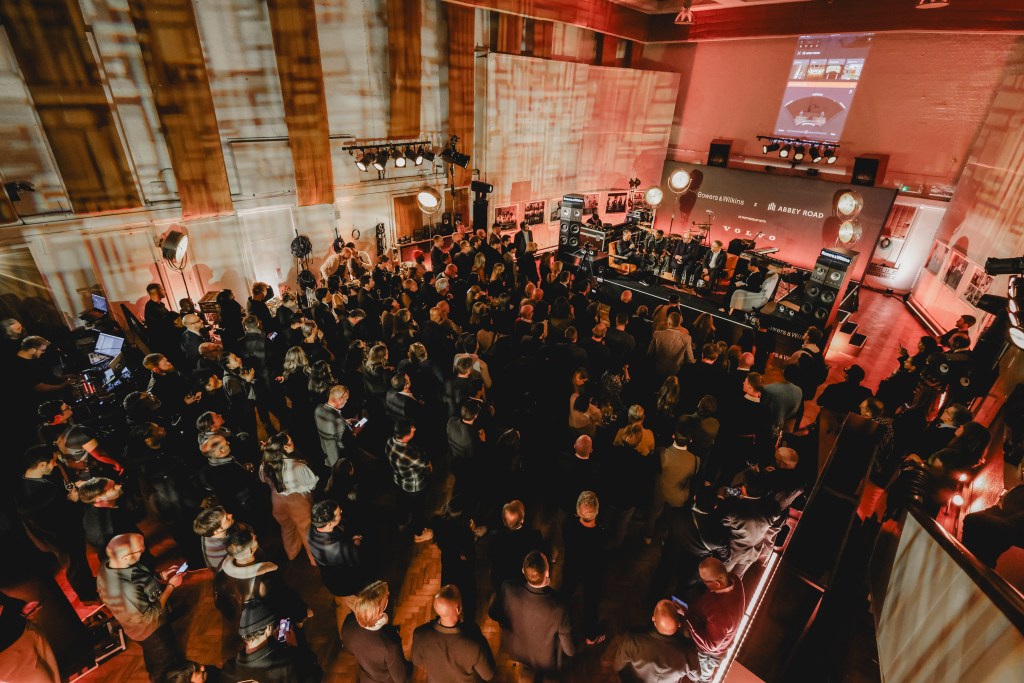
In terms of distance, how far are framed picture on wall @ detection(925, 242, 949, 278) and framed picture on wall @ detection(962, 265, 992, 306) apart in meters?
1.35

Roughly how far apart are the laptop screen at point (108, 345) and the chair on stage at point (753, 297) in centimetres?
847

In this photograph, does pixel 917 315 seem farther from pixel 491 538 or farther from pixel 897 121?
pixel 491 538

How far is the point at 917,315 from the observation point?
947 centimetres

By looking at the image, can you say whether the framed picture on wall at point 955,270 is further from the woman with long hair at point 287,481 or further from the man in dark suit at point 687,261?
the woman with long hair at point 287,481

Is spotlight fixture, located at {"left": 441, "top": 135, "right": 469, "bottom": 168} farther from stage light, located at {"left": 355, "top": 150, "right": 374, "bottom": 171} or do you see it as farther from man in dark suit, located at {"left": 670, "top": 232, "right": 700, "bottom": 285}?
man in dark suit, located at {"left": 670, "top": 232, "right": 700, "bottom": 285}

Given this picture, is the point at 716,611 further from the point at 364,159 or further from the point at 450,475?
the point at 364,159

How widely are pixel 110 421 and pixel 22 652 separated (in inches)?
108

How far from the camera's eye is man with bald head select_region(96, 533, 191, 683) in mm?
2562

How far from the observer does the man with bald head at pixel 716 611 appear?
248 centimetres

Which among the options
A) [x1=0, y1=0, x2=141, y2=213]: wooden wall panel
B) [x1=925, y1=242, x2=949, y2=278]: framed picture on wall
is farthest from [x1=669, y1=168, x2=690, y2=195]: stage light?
[x1=0, y1=0, x2=141, y2=213]: wooden wall panel

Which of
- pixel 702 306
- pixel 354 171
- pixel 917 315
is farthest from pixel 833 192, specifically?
pixel 354 171

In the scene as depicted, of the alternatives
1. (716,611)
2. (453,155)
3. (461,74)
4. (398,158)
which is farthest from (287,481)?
(461,74)

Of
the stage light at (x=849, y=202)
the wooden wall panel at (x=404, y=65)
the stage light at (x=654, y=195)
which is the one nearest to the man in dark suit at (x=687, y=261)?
the stage light at (x=654, y=195)

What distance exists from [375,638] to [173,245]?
21.7ft
